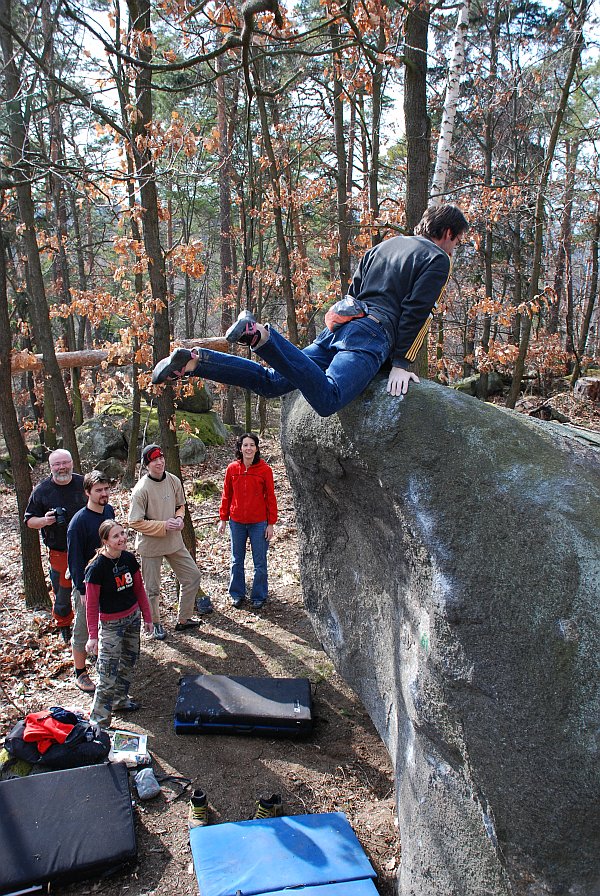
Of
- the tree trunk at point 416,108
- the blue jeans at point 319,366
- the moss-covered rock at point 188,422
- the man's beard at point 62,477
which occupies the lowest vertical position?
the moss-covered rock at point 188,422

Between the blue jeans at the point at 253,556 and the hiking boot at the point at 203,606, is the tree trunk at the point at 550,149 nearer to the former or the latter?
the blue jeans at the point at 253,556

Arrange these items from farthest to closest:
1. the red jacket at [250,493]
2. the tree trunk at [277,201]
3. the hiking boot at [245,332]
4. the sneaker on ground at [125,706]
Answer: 1. the tree trunk at [277,201]
2. the red jacket at [250,493]
3. the sneaker on ground at [125,706]
4. the hiking boot at [245,332]

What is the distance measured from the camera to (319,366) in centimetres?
364

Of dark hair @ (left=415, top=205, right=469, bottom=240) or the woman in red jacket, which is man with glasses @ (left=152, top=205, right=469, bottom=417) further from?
the woman in red jacket

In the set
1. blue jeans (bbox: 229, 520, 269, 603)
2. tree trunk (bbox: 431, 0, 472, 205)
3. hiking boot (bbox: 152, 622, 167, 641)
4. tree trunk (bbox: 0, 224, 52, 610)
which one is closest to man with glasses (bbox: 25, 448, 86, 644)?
hiking boot (bbox: 152, 622, 167, 641)

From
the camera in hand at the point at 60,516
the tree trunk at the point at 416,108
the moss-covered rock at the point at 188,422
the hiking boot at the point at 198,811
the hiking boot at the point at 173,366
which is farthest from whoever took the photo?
the moss-covered rock at the point at 188,422

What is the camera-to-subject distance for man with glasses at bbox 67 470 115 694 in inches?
230

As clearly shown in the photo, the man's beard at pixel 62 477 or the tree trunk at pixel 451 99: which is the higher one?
the tree trunk at pixel 451 99

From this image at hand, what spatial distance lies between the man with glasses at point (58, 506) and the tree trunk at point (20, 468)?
1.33 m

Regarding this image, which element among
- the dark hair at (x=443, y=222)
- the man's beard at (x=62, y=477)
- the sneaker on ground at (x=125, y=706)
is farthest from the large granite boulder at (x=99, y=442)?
the dark hair at (x=443, y=222)

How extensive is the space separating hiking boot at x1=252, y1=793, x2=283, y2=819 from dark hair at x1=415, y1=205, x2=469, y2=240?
4.05m

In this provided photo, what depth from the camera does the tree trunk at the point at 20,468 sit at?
7.84 meters

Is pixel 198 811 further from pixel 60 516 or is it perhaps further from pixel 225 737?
pixel 60 516

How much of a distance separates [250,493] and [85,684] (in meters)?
2.78
